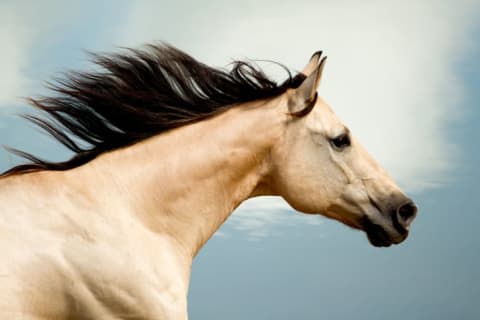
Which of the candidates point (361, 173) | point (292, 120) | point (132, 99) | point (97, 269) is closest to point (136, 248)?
point (97, 269)

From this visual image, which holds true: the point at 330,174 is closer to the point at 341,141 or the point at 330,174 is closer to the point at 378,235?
the point at 341,141

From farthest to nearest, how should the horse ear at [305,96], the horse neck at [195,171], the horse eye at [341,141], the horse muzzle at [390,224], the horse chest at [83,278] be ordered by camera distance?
the horse muzzle at [390,224] → the horse eye at [341,141] → the horse ear at [305,96] → the horse neck at [195,171] → the horse chest at [83,278]

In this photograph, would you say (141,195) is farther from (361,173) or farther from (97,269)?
(361,173)

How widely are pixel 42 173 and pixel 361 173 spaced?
2.60m

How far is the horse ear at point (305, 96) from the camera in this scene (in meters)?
5.16

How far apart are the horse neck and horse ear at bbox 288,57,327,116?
0.45ft

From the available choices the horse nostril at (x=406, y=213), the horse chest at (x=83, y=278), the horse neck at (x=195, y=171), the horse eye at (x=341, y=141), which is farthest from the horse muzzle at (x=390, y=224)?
the horse chest at (x=83, y=278)

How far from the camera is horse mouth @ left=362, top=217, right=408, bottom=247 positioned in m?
5.54

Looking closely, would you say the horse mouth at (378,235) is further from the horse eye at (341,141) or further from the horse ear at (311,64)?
the horse ear at (311,64)

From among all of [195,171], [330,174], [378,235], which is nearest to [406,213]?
[378,235]

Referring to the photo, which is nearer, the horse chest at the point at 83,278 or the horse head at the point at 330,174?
the horse chest at the point at 83,278

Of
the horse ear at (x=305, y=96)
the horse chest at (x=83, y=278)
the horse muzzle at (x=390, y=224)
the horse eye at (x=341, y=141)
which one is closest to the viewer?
the horse chest at (x=83, y=278)

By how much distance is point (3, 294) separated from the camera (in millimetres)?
3906

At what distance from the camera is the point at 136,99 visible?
Answer: 5086mm
